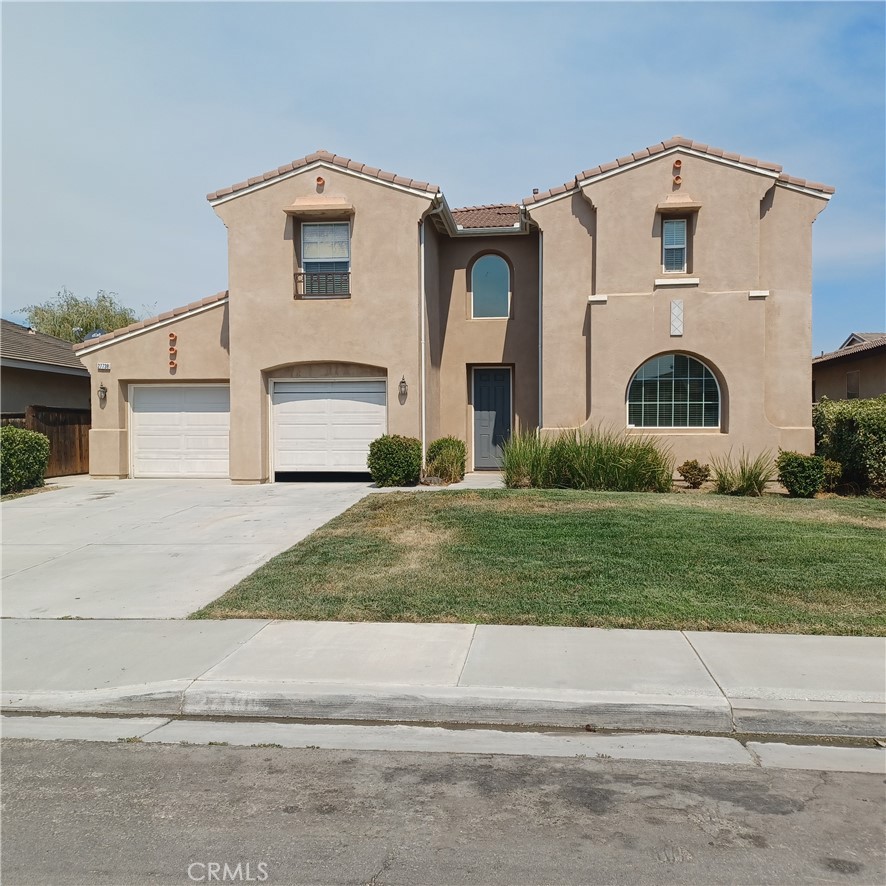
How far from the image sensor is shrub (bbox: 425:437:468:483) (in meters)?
16.1

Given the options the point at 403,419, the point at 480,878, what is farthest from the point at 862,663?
the point at 403,419

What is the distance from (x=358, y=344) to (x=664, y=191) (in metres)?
7.37

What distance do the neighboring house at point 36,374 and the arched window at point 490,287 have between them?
39.0ft

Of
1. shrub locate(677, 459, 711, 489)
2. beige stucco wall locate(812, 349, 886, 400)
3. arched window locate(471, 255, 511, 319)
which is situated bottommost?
shrub locate(677, 459, 711, 489)

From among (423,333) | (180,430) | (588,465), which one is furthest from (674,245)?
(180,430)

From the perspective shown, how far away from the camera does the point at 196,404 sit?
59.3 ft

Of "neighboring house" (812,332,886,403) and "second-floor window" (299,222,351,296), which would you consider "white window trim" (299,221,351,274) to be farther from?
"neighboring house" (812,332,886,403)

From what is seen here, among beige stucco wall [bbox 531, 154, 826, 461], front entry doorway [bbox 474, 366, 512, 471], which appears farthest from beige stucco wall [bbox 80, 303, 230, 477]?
beige stucco wall [bbox 531, 154, 826, 461]

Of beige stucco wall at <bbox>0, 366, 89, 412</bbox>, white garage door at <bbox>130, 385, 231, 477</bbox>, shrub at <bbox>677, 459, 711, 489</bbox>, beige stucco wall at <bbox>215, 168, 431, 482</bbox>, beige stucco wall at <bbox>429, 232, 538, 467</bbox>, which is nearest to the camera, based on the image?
shrub at <bbox>677, 459, 711, 489</bbox>

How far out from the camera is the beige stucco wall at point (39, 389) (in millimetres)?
20484

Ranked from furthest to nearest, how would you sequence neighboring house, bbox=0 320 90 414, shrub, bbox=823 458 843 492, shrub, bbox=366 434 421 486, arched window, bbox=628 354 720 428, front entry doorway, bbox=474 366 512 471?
neighboring house, bbox=0 320 90 414
front entry doorway, bbox=474 366 512 471
arched window, bbox=628 354 720 428
shrub, bbox=366 434 421 486
shrub, bbox=823 458 843 492

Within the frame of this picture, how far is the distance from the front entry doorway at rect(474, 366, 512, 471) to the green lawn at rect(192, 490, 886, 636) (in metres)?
6.99

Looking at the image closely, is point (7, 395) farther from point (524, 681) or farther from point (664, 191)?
point (524, 681)

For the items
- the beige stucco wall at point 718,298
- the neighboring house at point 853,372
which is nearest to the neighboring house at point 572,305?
the beige stucco wall at point 718,298
